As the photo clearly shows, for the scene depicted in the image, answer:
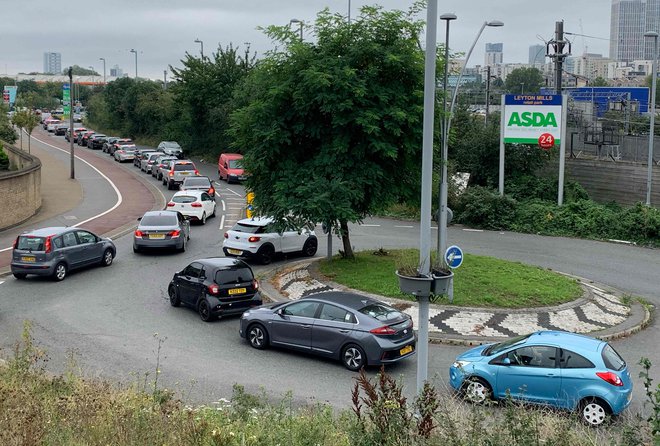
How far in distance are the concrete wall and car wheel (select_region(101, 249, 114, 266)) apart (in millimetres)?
9217

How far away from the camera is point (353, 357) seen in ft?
46.4

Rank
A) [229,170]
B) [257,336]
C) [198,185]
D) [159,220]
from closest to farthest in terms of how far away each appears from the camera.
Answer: [257,336] → [159,220] → [198,185] → [229,170]

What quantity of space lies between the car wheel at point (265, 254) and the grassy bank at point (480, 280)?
1872mm

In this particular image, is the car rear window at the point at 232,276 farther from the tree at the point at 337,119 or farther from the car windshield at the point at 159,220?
the car windshield at the point at 159,220

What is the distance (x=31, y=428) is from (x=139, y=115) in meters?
74.1

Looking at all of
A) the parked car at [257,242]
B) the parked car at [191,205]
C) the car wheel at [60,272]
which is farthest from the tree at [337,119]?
the parked car at [191,205]

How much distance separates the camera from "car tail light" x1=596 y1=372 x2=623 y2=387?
446 inches

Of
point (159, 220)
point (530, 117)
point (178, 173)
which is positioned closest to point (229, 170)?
point (178, 173)

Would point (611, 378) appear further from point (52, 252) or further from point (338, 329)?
point (52, 252)

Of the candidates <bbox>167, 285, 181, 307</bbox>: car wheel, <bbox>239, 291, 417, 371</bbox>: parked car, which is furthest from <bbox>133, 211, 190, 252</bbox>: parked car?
<bbox>239, 291, 417, 371</bbox>: parked car

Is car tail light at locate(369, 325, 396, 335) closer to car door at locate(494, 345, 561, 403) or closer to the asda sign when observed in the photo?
car door at locate(494, 345, 561, 403)

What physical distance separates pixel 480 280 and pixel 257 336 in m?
6.71

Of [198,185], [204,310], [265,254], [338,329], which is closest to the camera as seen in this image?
[338,329]

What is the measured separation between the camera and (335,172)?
20031 mm
